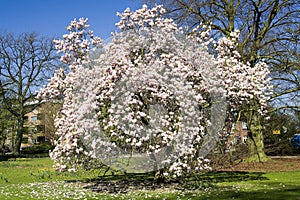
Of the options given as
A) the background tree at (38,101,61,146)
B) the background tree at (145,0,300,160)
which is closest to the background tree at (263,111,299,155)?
the background tree at (145,0,300,160)

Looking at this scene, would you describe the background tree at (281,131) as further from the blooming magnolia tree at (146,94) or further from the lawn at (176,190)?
the blooming magnolia tree at (146,94)

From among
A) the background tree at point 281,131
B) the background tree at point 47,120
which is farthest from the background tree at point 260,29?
the background tree at point 47,120

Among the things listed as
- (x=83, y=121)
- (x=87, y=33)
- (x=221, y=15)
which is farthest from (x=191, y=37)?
(x=221, y=15)

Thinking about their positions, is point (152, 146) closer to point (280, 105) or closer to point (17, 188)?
point (17, 188)

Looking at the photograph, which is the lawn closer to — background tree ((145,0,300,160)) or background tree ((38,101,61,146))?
background tree ((145,0,300,160))

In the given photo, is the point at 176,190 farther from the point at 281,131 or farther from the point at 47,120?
the point at 47,120

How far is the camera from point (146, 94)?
9.36 m

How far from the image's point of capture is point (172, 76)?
9.56 metres

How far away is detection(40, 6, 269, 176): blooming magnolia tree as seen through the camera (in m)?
9.08

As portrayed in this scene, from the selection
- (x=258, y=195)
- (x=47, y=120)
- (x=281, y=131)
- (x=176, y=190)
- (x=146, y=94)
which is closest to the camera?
(x=258, y=195)

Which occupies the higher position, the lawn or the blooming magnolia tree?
the blooming magnolia tree

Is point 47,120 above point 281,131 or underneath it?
above

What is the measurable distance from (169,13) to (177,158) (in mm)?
11286

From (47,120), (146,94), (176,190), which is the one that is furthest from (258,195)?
(47,120)
